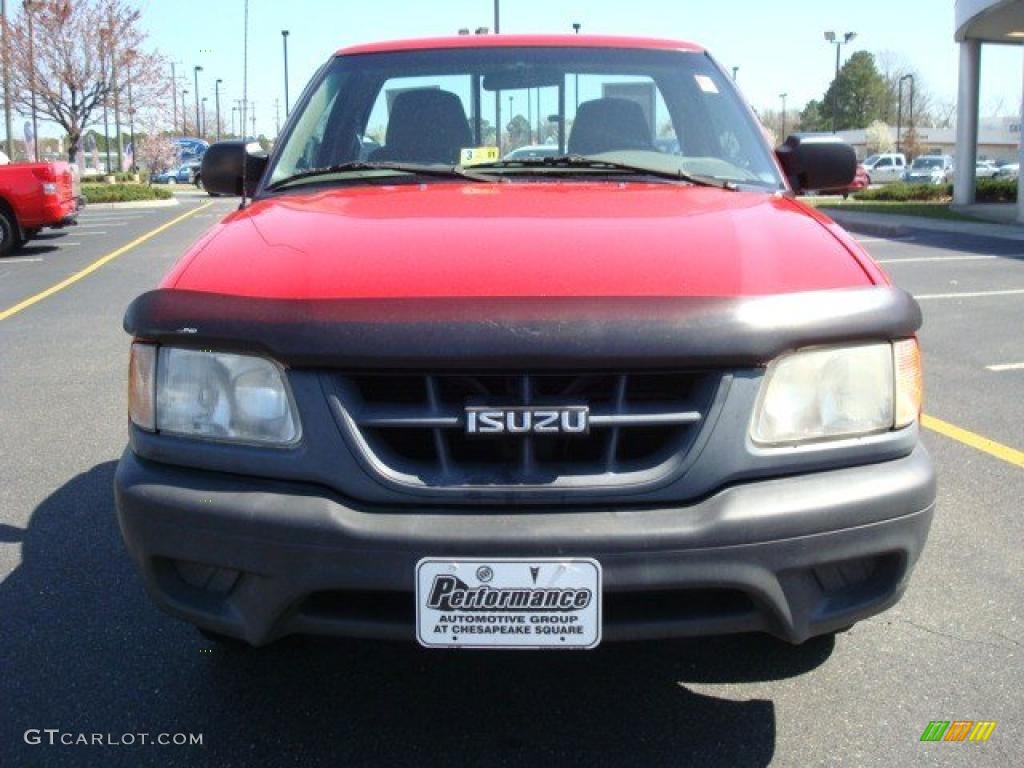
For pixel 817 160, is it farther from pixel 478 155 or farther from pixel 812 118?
pixel 812 118

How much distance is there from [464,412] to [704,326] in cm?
51

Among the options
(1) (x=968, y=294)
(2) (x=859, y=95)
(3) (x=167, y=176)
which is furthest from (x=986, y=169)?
(1) (x=968, y=294)

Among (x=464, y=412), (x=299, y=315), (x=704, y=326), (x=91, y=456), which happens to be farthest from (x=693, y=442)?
(x=91, y=456)

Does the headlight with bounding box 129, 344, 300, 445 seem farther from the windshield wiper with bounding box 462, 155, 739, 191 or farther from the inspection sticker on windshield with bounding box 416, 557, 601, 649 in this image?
the windshield wiper with bounding box 462, 155, 739, 191

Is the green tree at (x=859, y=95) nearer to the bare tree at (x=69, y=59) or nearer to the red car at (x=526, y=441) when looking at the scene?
the bare tree at (x=69, y=59)

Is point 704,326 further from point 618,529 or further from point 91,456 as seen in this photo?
point 91,456

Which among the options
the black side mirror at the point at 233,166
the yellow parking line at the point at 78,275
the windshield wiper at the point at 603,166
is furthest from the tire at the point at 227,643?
the yellow parking line at the point at 78,275

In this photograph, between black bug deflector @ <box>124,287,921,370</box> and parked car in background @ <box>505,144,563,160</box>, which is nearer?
black bug deflector @ <box>124,287,921,370</box>

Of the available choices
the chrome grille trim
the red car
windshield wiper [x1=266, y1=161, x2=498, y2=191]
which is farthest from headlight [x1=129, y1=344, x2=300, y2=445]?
windshield wiper [x1=266, y1=161, x2=498, y2=191]

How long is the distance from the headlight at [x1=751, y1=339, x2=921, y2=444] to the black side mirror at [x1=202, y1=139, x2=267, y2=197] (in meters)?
2.33

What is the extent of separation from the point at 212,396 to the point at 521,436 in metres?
0.69

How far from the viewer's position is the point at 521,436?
2.22 meters

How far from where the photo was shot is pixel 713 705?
9.29 feet

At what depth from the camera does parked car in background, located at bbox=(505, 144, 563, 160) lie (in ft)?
11.6
